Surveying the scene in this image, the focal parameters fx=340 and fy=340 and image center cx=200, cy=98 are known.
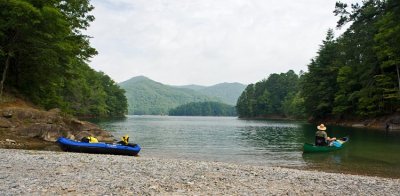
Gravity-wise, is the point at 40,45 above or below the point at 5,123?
above

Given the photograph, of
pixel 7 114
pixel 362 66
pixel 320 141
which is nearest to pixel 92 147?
pixel 7 114

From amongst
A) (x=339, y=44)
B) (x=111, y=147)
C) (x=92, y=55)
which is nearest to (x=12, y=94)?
(x=92, y=55)

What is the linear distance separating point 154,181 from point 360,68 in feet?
216

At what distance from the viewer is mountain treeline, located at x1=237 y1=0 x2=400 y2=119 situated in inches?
2179

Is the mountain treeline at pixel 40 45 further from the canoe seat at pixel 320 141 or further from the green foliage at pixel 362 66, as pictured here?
the green foliage at pixel 362 66

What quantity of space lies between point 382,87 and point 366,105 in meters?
4.81

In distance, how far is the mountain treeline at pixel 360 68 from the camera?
182 feet

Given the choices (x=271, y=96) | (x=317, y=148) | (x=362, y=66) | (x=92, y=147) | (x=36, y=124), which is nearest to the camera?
(x=92, y=147)

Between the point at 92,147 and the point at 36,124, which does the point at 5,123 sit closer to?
the point at 36,124

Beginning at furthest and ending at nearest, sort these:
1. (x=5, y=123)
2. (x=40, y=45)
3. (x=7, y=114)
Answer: (x=40, y=45) → (x=7, y=114) → (x=5, y=123)

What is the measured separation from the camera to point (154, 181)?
12.3 metres

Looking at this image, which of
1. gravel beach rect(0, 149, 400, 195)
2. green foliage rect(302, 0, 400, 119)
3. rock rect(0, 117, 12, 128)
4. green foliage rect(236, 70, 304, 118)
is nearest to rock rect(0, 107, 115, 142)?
rock rect(0, 117, 12, 128)

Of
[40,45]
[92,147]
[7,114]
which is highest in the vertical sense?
[40,45]

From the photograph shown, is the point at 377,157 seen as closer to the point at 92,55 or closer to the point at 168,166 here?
the point at 168,166
